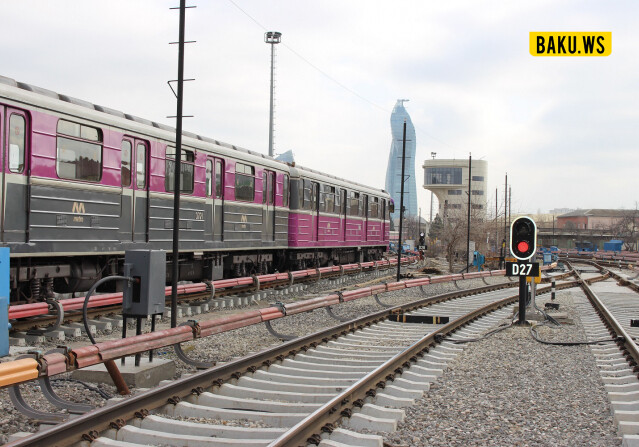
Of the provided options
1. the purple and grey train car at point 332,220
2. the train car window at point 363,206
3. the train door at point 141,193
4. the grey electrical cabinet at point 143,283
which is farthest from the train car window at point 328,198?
the grey electrical cabinet at point 143,283

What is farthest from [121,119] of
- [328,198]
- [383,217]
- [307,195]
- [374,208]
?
[383,217]

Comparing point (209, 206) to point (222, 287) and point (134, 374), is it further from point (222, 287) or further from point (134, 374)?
point (134, 374)

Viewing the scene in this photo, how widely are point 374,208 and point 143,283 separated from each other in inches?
913

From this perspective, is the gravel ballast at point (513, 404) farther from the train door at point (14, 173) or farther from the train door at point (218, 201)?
the train door at point (218, 201)

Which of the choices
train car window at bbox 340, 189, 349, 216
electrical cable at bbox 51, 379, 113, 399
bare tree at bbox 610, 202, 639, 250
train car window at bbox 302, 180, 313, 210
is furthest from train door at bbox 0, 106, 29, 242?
bare tree at bbox 610, 202, 639, 250

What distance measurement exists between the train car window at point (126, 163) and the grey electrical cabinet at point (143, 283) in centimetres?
532

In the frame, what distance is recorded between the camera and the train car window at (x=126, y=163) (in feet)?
42.7

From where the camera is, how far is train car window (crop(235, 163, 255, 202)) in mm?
17734

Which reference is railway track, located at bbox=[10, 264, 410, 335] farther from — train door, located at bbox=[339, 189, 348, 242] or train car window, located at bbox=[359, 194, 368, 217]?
train car window, located at bbox=[359, 194, 368, 217]

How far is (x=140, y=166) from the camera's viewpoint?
13625mm

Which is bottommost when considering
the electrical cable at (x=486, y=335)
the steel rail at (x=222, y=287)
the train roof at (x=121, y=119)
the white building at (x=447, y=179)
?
the electrical cable at (x=486, y=335)

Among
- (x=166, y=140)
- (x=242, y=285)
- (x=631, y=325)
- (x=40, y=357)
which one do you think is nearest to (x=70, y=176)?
(x=166, y=140)

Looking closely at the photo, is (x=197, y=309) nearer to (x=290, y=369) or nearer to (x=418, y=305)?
(x=418, y=305)

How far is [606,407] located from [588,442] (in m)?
1.37
